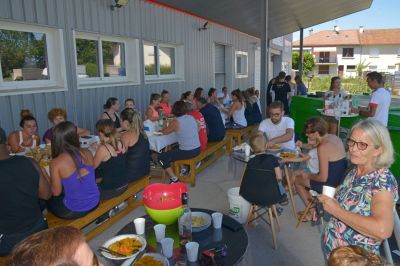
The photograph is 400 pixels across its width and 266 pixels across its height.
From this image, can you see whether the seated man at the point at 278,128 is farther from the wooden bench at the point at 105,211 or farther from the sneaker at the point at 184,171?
the wooden bench at the point at 105,211

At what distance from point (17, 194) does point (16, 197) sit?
0.09ft

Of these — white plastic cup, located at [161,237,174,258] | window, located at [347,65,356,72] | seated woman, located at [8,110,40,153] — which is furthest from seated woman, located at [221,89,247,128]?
window, located at [347,65,356,72]

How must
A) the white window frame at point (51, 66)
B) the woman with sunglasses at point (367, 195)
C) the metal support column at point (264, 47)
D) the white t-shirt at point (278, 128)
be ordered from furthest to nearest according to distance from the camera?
the metal support column at point (264, 47), the white window frame at point (51, 66), the white t-shirt at point (278, 128), the woman with sunglasses at point (367, 195)

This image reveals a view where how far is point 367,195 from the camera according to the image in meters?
1.83

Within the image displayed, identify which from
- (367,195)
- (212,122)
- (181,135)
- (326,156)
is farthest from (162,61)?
(367,195)

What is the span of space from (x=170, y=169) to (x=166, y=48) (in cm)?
450

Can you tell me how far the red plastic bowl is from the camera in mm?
2404

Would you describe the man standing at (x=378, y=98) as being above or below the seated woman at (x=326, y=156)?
above

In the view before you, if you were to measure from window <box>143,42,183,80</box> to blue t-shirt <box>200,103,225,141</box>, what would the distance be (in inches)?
87.6

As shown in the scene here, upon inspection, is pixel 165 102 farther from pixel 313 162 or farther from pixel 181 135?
pixel 313 162

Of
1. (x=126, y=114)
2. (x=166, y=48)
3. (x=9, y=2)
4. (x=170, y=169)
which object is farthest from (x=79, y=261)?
(x=166, y=48)

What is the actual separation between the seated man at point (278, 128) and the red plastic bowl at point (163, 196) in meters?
2.28

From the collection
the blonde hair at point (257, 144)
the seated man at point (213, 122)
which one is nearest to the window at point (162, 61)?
the seated man at point (213, 122)

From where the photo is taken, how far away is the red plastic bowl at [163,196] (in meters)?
2.40
